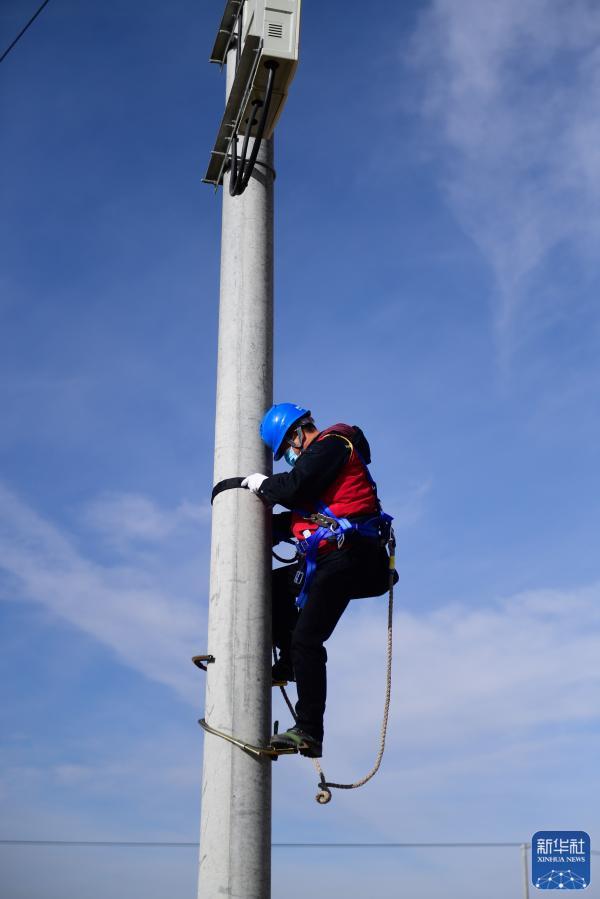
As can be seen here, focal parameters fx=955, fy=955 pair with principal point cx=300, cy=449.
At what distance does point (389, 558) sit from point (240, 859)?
1730mm

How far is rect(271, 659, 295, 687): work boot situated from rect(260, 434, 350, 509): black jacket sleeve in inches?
29.6

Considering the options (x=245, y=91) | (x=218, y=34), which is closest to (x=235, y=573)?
(x=245, y=91)

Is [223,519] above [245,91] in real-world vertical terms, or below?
below

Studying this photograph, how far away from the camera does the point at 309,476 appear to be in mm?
4570

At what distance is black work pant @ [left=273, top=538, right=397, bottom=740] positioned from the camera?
4.31 m

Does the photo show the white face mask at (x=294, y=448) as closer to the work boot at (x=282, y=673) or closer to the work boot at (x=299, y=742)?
the work boot at (x=282, y=673)

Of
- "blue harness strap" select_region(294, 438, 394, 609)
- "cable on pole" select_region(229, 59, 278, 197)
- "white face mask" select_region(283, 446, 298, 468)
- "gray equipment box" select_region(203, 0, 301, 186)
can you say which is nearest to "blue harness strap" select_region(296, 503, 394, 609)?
"blue harness strap" select_region(294, 438, 394, 609)

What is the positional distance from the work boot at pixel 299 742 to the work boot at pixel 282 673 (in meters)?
0.37

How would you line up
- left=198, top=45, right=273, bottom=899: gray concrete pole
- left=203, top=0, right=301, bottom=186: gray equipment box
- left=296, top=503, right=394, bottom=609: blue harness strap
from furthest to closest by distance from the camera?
left=296, top=503, right=394, bottom=609: blue harness strap < left=203, top=0, right=301, bottom=186: gray equipment box < left=198, top=45, right=273, bottom=899: gray concrete pole

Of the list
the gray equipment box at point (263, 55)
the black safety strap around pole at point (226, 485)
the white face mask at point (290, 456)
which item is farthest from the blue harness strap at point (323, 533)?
the gray equipment box at point (263, 55)

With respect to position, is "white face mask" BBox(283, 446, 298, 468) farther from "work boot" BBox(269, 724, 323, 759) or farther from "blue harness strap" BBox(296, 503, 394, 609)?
"work boot" BBox(269, 724, 323, 759)

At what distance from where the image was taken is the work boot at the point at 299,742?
398 centimetres

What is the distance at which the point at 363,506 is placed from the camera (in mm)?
4770

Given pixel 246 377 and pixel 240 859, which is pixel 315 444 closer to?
pixel 246 377
